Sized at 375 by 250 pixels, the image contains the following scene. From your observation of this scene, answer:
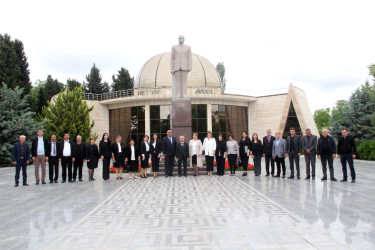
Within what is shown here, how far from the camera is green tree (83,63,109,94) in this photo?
45156 mm

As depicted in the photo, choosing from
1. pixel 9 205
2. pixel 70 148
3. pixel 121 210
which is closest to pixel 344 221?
pixel 121 210

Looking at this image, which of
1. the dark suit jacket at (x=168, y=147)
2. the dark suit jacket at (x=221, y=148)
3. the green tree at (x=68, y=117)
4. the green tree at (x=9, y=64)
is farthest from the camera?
the green tree at (x=9, y=64)

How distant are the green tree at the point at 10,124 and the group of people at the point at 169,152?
8.53m

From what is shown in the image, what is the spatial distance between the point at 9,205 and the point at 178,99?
788 centimetres

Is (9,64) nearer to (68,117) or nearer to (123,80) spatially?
(68,117)

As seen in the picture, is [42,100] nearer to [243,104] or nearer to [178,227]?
[243,104]

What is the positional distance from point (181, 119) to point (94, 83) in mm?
35875

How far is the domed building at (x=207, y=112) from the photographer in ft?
101

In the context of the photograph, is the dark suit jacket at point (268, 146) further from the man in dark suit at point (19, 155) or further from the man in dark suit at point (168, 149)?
the man in dark suit at point (19, 155)

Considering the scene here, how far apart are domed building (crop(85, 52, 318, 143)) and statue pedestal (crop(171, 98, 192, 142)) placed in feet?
57.2

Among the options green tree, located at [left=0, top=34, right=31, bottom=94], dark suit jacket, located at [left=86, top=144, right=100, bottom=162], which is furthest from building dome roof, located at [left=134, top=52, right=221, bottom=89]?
dark suit jacket, located at [left=86, top=144, right=100, bottom=162]

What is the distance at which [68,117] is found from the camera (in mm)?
25203

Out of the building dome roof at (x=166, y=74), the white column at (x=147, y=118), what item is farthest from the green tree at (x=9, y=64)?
the building dome roof at (x=166, y=74)

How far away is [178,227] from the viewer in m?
4.65
